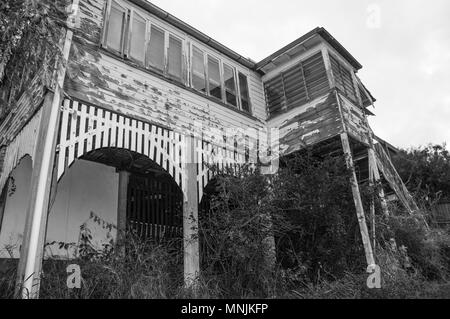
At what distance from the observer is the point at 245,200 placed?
645 cm

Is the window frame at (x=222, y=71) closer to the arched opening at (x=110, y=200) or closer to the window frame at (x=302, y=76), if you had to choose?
the window frame at (x=302, y=76)

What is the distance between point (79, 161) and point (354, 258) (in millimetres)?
6777

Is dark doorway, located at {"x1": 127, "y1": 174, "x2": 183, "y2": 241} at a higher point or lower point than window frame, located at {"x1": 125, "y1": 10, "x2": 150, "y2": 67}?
lower

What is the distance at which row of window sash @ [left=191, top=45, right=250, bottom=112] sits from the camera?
30.2 ft

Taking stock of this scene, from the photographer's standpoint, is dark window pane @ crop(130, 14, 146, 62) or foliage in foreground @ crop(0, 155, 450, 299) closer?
foliage in foreground @ crop(0, 155, 450, 299)

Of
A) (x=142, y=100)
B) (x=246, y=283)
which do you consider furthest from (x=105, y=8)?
(x=246, y=283)

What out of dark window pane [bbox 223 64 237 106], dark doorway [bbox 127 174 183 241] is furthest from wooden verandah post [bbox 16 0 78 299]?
dark window pane [bbox 223 64 237 106]

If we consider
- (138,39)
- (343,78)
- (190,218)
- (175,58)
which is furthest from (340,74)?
(190,218)

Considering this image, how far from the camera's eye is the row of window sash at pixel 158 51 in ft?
25.4

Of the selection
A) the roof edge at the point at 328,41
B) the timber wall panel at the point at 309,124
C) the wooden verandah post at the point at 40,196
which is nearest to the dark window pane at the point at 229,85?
the roof edge at the point at 328,41

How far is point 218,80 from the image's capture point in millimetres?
9750

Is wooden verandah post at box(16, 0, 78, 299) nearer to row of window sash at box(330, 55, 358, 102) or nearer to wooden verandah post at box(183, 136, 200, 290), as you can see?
wooden verandah post at box(183, 136, 200, 290)

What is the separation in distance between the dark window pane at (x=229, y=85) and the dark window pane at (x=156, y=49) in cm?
222
